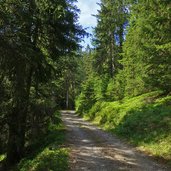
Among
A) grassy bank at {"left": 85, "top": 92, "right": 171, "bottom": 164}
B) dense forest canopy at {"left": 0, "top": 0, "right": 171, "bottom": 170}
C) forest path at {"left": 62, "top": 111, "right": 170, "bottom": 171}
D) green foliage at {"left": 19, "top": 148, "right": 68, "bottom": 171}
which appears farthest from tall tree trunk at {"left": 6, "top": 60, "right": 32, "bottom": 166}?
grassy bank at {"left": 85, "top": 92, "right": 171, "bottom": 164}

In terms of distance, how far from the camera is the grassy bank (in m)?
13.9

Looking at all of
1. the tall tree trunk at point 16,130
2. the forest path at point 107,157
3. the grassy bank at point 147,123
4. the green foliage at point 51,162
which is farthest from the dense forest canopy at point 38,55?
the forest path at point 107,157

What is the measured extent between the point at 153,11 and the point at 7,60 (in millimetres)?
12181

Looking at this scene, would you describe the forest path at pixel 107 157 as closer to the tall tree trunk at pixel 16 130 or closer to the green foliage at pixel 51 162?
the green foliage at pixel 51 162

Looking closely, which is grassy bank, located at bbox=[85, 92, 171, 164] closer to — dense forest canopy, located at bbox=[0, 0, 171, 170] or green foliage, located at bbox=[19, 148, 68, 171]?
dense forest canopy, located at bbox=[0, 0, 171, 170]

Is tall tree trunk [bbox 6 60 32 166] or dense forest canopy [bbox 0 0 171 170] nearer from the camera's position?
dense forest canopy [bbox 0 0 171 170]

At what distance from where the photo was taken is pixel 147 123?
1766cm

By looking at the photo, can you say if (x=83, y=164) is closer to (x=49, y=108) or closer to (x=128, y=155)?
(x=128, y=155)

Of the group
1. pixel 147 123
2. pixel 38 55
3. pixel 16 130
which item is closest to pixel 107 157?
pixel 38 55

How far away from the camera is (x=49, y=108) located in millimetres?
17625

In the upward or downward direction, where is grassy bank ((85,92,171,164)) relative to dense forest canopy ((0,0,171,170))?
downward

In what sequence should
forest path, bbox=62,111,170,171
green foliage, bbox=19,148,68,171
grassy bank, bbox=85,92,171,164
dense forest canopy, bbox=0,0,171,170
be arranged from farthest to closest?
grassy bank, bbox=85,92,171,164 < green foliage, bbox=19,148,68,171 < forest path, bbox=62,111,170,171 < dense forest canopy, bbox=0,0,171,170

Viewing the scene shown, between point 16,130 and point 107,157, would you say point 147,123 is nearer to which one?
point 107,157

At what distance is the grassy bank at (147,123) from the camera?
1390 cm
